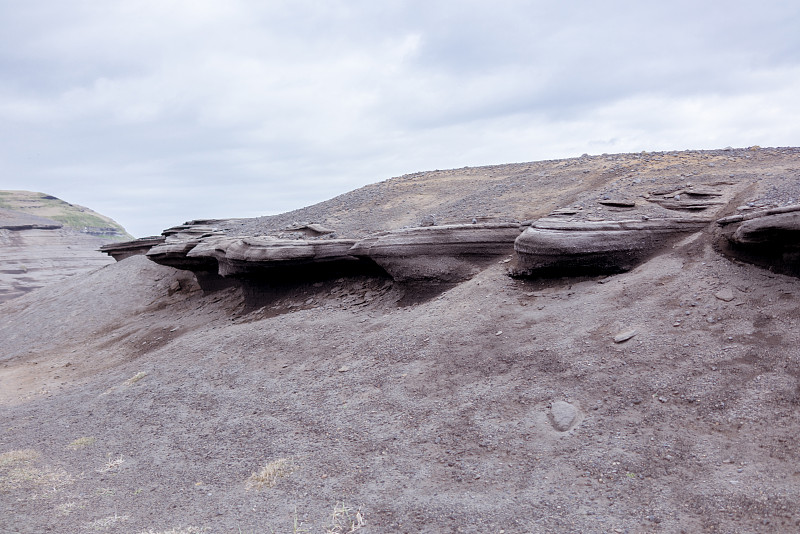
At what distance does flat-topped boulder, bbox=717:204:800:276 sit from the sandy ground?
18cm

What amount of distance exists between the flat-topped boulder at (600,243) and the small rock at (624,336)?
5.94 ft

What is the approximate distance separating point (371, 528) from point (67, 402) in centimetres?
721

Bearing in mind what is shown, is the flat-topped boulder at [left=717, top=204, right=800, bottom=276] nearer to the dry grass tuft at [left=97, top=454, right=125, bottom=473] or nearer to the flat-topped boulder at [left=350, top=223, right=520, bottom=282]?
the flat-topped boulder at [left=350, top=223, right=520, bottom=282]

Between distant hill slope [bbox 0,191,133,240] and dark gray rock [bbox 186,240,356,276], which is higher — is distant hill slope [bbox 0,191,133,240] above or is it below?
above

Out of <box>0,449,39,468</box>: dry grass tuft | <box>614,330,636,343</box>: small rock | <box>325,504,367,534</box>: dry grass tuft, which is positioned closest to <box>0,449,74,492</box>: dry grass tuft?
<box>0,449,39,468</box>: dry grass tuft

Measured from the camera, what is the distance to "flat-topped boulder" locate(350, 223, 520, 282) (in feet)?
30.7

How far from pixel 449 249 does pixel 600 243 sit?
2595 mm

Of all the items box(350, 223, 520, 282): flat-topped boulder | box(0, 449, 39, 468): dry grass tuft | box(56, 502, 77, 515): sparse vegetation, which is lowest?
box(0, 449, 39, 468): dry grass tuft

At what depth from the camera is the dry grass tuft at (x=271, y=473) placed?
5375 mm

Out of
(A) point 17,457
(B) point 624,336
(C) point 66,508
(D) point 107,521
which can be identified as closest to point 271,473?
(D) point 107,521

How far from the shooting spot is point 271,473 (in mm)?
5512

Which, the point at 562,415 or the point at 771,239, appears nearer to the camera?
the point at 562,415

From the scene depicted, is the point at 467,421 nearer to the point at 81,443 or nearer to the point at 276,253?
the point at 81,443

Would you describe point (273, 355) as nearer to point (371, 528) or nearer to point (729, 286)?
point (371, 528)
